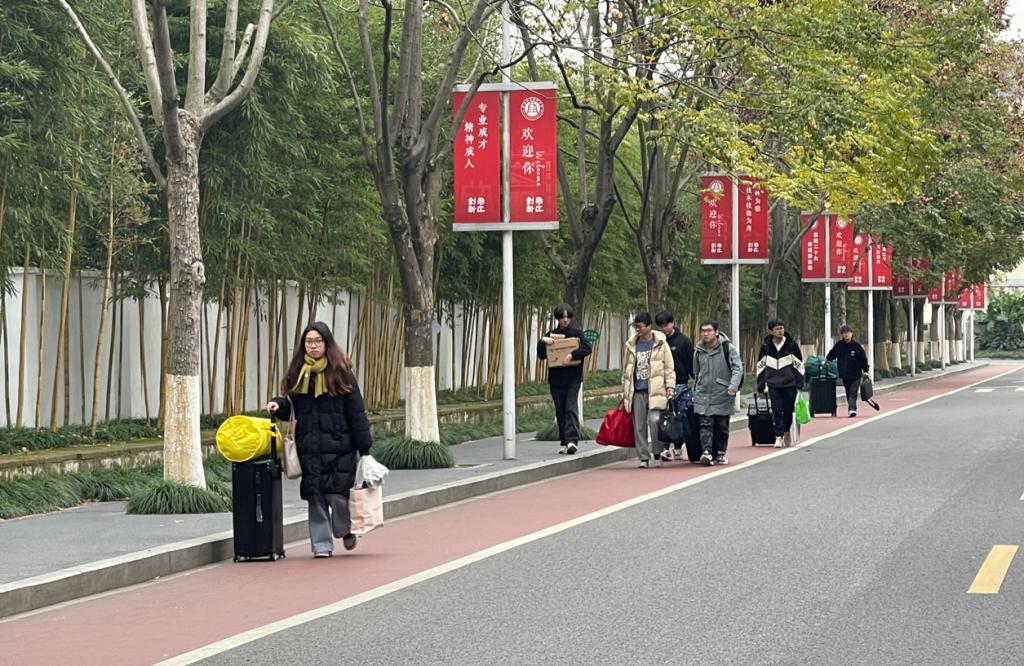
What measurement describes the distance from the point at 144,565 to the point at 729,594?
395cm

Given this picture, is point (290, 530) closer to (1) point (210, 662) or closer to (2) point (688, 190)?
(1) point (210, 662)

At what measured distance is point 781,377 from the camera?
23781 millimetres

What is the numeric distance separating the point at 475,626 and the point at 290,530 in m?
4.86

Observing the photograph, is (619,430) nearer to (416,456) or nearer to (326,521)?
(416,456)

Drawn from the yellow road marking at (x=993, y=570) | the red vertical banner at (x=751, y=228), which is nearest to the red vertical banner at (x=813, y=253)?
the red vertical banner at (x=751, y=228)

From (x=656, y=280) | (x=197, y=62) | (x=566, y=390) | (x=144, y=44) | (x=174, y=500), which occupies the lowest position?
(x=174, y=500)

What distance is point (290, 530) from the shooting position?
13570mm

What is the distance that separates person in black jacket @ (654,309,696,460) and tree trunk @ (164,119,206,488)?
23.9ft

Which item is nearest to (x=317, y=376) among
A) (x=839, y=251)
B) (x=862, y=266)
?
(x=839, y=251)

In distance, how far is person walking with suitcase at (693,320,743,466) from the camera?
66.1 feet

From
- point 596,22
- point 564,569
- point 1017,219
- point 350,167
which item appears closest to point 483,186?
point 350,167

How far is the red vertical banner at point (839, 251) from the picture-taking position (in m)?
44.9

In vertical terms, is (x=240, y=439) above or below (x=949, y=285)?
below

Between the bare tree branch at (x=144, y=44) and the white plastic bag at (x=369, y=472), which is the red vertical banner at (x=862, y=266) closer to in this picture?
the bare tree branch at (x=144, y=44)
